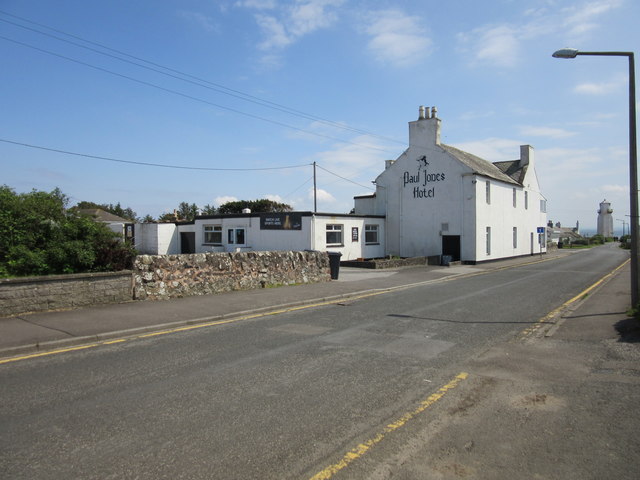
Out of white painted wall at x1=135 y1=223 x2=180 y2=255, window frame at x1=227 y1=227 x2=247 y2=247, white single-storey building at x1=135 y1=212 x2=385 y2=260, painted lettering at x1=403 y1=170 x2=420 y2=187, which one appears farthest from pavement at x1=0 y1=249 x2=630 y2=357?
white painted wall at x1=135 y1=223 x2=180 y2=255

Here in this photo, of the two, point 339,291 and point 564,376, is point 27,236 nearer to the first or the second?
point 339,291

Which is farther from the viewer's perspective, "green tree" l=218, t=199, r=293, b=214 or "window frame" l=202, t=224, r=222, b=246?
"green tree" l=218, t=199, r=293, b=214

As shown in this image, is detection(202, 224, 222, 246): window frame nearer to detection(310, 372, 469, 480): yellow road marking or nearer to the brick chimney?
the brick chimney

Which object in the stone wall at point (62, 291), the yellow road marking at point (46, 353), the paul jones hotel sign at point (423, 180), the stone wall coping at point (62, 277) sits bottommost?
the yellow road marking at point (46, 353)

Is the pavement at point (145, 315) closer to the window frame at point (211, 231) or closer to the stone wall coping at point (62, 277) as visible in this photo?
the stone wall coping at point (62, 277)

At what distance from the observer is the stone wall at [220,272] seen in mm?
12227

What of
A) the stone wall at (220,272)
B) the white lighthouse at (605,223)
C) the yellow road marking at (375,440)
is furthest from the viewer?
the white lighthouse at (605,223)

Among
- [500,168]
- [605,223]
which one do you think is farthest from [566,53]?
[605,223]

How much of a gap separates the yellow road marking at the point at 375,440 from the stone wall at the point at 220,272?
9.09 m

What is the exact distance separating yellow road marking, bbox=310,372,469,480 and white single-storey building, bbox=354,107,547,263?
26530 millimetres

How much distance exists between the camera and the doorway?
103ft

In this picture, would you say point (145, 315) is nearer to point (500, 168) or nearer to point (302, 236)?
point (302, 236)

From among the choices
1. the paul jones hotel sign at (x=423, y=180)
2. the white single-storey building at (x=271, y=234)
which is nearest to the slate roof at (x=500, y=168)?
the paul jones hotel sign at (x=423, y=180)

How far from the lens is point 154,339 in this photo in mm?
8219
